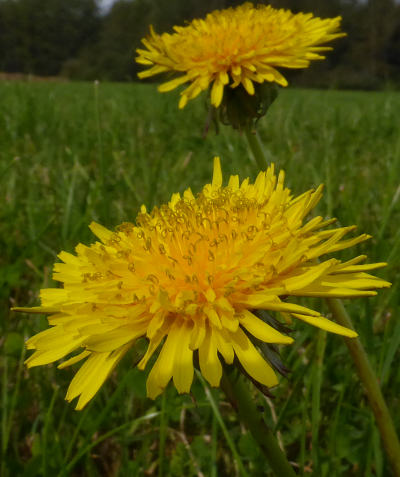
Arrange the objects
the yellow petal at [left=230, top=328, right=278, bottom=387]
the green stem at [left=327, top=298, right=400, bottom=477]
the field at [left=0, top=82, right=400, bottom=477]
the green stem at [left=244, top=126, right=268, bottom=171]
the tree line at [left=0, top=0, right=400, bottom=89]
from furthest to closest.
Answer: the tree line at [left=0, top=0, right=400, bottom=89] → the green stem at [left=244, top=126, right=268, bottom=171] → the field at [left=0, top=82, right=400, bottom=477] → the green stem at [left=327, top=298, right=400, bottom=477] → the yellow petal at [left=230, top=328, right=278, bottom=387]

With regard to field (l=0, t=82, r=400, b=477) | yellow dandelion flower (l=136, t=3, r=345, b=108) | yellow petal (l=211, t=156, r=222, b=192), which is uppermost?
yellow dandelion flower (l=136, t=3, r=345, b=108)

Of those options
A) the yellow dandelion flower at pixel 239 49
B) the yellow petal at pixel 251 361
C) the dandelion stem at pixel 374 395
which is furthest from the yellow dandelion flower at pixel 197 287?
the yellow dandelion flower at pixel 239 49

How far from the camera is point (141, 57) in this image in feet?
4.54

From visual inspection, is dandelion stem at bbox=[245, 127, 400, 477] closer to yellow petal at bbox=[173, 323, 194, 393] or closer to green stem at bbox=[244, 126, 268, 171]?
yellow petal at bbox=[173, 323, 194, 393]

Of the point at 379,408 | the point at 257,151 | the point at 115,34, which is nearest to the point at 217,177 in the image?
the point at 257,151

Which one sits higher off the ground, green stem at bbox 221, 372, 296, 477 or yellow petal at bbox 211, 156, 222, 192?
yellow petal at bbox 211, 156, 222, 192

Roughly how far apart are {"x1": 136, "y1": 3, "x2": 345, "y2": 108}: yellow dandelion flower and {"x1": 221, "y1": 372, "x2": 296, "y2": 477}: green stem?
72 centimetres

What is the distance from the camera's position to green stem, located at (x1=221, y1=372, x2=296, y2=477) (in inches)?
24.5

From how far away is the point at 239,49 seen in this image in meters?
1.24

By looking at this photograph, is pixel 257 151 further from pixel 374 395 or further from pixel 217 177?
pixel 374 395

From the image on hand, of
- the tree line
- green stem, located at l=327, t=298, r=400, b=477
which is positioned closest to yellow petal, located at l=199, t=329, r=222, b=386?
green stem, located at l=327, t=298, r=400, b=477

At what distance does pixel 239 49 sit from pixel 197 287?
788mm

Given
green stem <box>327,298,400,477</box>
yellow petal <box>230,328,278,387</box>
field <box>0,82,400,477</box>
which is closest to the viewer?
yellow petal <box>230,328,278,387</box>

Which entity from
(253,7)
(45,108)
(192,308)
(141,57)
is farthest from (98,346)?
(45,108)
